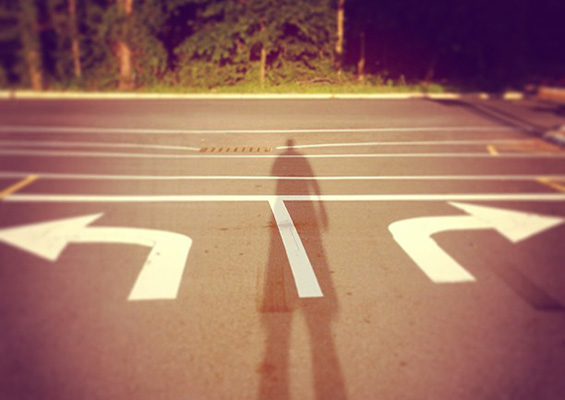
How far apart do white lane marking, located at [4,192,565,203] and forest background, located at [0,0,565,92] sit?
1.47 feet

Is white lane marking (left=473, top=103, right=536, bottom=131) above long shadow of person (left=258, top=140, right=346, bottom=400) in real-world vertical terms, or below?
above

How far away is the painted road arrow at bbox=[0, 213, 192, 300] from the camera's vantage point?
190cm

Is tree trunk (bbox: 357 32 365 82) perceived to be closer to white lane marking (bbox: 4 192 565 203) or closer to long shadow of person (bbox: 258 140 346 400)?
long shadow of person (bbox: 258 140 346 400)

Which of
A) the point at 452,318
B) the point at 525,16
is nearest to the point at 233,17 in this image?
the point at 452,318

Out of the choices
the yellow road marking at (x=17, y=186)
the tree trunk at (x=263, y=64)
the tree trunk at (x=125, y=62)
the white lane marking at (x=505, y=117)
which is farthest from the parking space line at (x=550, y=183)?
the tree trunk at (x=125, y=62)

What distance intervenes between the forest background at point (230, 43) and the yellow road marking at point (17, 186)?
334mm

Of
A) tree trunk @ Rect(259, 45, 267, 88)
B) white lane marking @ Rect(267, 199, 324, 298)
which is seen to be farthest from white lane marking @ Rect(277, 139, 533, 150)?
white lane marking @ Rect(267, 199, 324, 298)

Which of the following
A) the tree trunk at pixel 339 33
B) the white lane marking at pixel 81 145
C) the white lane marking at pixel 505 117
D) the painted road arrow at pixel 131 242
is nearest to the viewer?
the white lane marking at pixel 81 145

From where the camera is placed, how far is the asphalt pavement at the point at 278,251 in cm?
206

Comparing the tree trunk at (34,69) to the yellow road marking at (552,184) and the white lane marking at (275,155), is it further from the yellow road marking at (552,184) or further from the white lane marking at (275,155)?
the yellow road marking at (552,184)

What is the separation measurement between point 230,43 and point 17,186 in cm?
129

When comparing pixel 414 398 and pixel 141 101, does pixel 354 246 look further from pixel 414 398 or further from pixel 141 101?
pixel 141 101

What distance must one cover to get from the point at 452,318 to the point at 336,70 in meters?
1.46

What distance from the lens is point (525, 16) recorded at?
3668 mm
